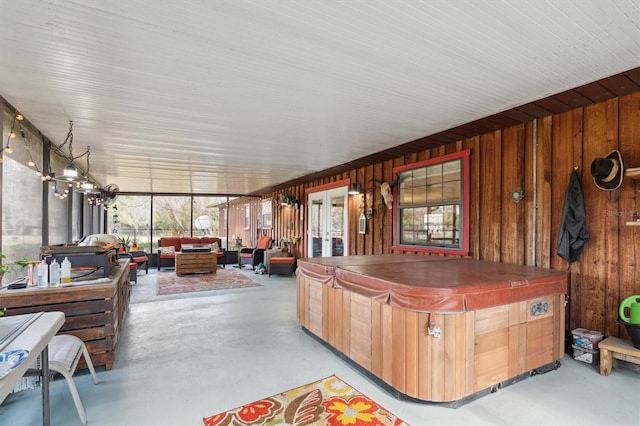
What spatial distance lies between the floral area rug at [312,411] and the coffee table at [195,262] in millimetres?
6829

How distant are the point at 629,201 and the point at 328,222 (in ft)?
18.7

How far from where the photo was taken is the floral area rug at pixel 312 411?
2195mm

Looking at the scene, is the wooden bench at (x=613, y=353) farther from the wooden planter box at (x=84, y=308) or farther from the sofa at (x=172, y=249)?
the sofa at (x=172, y=249)

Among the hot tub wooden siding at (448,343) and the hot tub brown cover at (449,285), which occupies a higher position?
the hot tub brown cover at (449,285)

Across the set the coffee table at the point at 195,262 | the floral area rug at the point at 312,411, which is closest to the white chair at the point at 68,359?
the floral area rug at the point at 312,411

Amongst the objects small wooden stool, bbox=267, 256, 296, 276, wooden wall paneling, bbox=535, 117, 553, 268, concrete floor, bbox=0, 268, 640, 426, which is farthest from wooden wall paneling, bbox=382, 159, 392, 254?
small wooden stool, bbox=267, 256, 296, 276

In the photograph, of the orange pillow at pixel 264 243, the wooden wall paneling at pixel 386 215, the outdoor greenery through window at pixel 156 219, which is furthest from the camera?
the outdoor greenery through window at pixel 156 219

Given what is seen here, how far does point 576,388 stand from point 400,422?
1.69 metres

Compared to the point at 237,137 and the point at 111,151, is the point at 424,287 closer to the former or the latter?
the point at 237,137

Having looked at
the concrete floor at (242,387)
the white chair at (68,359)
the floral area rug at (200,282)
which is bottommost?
the floral area rug at (200,282)

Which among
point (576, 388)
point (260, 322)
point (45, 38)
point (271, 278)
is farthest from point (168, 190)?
point (576, 388)

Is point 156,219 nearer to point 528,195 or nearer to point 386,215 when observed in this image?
point 386,215

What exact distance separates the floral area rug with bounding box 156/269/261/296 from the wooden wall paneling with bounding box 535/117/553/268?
5.50 meters

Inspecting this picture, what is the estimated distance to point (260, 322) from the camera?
4.46 meters
